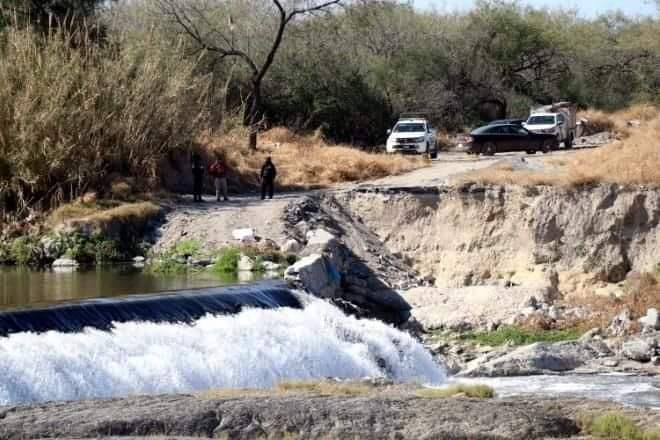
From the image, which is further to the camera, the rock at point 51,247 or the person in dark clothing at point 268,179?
the person in dark clothing at point 268,179

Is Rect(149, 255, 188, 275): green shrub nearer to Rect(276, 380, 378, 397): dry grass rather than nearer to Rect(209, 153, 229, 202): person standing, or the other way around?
Rect(209, 153, 229, 202): person standing

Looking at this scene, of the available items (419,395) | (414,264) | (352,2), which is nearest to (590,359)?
(414,264)

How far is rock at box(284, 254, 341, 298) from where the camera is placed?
26000mm

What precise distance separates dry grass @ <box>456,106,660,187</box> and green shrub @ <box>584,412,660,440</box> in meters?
19.5

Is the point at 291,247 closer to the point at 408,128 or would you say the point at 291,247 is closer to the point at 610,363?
the point at 610,363

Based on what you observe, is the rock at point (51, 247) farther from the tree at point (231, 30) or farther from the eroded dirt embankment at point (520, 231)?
the tree at point (231, 30)

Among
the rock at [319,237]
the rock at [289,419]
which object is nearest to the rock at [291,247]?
the rock at [319,237]

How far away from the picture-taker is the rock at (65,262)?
28.7m

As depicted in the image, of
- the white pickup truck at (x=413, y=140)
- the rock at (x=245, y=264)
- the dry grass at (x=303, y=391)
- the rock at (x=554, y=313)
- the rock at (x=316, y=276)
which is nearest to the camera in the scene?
the dry grass at (x=303, y=391)

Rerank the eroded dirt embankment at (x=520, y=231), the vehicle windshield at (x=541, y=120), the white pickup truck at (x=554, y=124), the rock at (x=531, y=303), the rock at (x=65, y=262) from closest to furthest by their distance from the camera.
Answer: the rock at (x=531, y=303), the rock at (x=65, y=262), the eroded dirt embankment at (x=520, y=231), the white pickup truck at (x=554, y=124), the vehicle windshield at (x=541, y=120)

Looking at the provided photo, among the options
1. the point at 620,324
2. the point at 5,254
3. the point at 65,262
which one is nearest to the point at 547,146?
the point at 620,324

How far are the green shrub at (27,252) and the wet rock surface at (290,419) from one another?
1696cm

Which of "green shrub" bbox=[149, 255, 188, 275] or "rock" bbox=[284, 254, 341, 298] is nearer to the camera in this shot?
"rock" bbox=[284, 254, 341, 298]

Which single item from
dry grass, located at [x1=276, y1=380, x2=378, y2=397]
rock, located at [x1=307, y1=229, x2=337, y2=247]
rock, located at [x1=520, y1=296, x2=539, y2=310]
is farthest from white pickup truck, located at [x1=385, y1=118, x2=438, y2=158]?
dry grass, located at [x1=276, y1=380, x2=378, y2=397]
